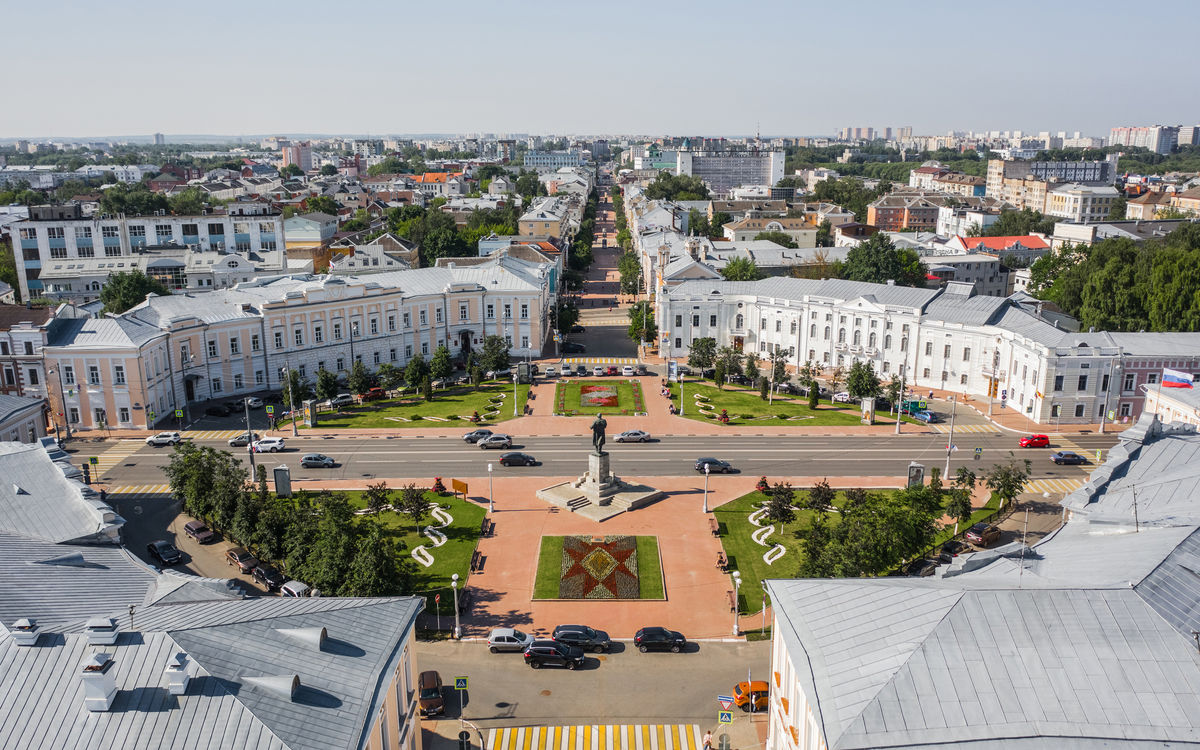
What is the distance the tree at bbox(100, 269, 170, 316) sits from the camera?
96.6 metres

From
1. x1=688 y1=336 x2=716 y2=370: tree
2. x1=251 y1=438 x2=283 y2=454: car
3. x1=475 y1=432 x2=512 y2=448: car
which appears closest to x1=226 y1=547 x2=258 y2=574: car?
x1=251 y1=438 x2=283 y2=454: car

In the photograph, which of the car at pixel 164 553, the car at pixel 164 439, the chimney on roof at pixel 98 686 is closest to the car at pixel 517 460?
the car at pixel 164 553

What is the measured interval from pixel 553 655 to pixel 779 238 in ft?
409

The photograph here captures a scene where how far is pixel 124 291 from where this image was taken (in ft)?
320

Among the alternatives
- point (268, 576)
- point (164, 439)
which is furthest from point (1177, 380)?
point (164, 439)

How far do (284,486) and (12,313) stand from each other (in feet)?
129

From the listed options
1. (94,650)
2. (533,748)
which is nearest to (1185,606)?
(533,748)

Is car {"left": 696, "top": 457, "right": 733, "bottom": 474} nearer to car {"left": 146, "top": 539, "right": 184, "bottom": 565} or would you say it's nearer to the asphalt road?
the asphalt road

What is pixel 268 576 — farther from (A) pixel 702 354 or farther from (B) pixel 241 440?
(A) pixel 702 354

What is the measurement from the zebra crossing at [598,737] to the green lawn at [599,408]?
44.8m

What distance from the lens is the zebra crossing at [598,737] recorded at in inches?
1276

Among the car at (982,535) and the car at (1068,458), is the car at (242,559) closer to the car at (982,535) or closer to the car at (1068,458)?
the car at (982,535)

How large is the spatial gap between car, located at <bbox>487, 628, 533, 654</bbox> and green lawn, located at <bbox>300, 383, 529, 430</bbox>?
35938mm

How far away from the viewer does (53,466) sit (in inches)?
1702
